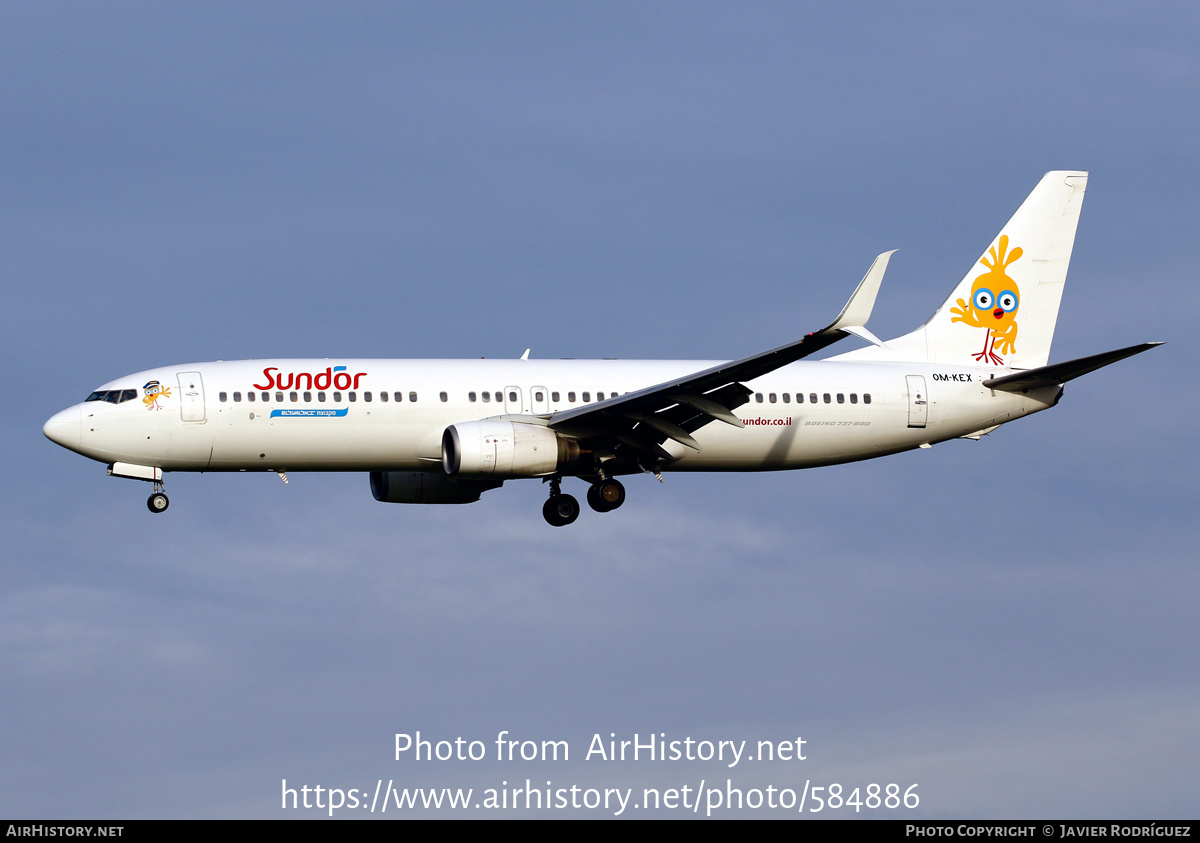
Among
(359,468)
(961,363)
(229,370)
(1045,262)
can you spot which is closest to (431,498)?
(359,468)

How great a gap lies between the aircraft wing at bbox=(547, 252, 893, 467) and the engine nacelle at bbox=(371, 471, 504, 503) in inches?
177

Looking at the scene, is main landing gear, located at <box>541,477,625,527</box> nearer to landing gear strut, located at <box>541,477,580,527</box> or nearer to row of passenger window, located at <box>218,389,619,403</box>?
landing gear strut, located at <box>541,477,580,527</box>

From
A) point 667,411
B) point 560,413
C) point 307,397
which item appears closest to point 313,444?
point 307,397

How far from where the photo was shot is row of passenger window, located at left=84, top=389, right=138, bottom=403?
4453 cm

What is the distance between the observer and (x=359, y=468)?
45.3 m

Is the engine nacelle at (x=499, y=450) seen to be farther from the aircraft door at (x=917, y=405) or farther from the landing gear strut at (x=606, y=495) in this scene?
the aircraft door at (x=917, y=405)

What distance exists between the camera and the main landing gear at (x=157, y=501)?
4503 cm

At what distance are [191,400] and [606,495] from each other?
11.5 m

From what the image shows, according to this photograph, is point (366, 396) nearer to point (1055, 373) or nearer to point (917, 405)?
point (917, 405)

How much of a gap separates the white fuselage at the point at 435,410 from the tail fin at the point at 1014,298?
155 centimetres

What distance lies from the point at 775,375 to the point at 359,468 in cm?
1211

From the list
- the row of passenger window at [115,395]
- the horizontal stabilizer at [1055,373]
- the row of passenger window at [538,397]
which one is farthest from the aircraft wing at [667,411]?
the row of passenger window at [115,395]

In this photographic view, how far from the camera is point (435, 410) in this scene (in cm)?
4531

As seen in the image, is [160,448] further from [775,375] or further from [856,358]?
[856,358]
